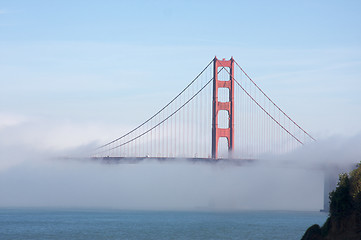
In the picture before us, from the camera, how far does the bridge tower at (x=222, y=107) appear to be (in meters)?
78.4

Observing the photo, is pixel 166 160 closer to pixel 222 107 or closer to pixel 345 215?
pixel 222 107

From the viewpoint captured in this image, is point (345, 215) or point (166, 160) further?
point (166, 160)

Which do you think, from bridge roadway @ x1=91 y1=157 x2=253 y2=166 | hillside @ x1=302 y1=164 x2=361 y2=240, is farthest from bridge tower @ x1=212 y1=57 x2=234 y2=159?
hillside @ x1=302 y1=164 x2=361 y2=240

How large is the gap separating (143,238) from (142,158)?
19.2 metres

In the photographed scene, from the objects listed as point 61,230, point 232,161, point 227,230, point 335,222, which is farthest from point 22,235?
point 335,222

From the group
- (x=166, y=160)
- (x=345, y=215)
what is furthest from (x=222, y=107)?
(x=345, y=215)

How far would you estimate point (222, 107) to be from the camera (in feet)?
274

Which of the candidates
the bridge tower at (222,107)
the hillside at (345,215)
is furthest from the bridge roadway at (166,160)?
the hillside at (345,215)

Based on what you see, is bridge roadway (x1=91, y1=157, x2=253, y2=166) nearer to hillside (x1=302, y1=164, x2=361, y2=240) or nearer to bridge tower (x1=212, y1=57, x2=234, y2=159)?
bridge tower (x1=212, y1=57, x2=234, y2=159)

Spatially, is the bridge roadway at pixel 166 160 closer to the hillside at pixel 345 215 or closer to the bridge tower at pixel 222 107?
the bridge tower at pixel 222 107

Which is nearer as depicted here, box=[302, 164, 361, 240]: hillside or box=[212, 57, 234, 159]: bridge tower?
box=[302, 164, 361, 240]: hillside

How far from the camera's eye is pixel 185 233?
59062mm

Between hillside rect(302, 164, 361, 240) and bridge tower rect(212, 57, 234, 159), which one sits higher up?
bridge tower rect(212, 57, 234, 159)

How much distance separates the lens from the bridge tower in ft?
257
